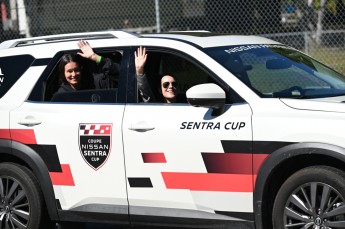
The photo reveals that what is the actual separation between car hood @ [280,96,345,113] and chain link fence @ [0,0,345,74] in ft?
28.6

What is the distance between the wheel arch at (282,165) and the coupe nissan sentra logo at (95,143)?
1.25m

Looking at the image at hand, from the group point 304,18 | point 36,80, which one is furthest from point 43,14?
point 36,80

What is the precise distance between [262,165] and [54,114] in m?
1.85

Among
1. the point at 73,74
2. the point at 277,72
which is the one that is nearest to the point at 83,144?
the point at 73,74

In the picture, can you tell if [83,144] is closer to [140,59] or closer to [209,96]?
[140,59]

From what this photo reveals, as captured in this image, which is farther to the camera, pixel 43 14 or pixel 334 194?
pixel 43 14

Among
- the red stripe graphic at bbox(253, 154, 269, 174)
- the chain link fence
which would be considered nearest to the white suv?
the red stripe graphic at bbox(253, 154, 269, 174)

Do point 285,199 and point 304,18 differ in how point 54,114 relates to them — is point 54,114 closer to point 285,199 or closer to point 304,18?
point 285,199

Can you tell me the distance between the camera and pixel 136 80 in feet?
21.0

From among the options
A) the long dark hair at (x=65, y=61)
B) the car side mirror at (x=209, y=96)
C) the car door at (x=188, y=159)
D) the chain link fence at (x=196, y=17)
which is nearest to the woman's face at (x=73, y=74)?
the long dark hair at (x=65, y=61)

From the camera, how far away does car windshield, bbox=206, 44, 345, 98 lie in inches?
237

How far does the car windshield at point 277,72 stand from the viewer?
6012 millimetres

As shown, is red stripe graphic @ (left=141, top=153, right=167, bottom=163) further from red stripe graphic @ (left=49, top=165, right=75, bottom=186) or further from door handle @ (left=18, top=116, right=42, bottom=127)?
door handle @ (left=18, top=116, right=42, bottom=127)

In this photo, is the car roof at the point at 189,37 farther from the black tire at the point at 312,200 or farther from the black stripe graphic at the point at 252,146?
the black tire at the point at 312,200
